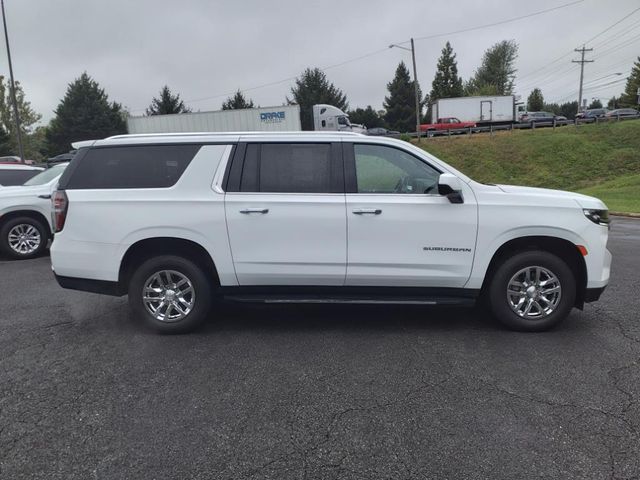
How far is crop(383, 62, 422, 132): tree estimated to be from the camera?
63500 millimetres

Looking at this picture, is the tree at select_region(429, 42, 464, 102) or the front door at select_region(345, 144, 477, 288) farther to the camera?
the tree at select_region(429, 42, 464, 102)

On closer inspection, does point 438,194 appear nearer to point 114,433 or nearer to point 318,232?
point 318,232

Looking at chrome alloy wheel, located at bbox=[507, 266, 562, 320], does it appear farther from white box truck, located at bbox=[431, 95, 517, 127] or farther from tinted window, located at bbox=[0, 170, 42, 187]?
white box truck, located at bbox=[431, 95, 517, 127]

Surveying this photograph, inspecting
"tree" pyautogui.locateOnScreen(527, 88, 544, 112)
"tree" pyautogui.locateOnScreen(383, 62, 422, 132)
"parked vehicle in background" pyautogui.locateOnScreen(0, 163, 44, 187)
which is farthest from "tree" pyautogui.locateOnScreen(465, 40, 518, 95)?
"parked vehicle in background" pyautogui.locateOnScreen(0, 163, 44, 187)

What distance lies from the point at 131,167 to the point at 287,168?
60.4 inches

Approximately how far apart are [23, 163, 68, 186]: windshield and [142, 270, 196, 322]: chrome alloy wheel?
603 cm

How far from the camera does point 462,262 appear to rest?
4.61 meters

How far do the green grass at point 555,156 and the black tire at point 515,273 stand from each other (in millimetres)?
20735

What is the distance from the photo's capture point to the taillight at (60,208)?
188 inches

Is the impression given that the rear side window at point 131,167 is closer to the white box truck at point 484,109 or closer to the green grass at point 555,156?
the green grass at point 555,156

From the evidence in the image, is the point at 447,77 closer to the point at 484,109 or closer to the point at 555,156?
the point at 484,109

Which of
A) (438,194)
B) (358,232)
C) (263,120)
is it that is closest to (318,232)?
(358,232)

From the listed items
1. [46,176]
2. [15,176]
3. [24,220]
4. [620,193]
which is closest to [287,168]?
[24,220]

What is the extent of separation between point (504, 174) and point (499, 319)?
24.9 meters
